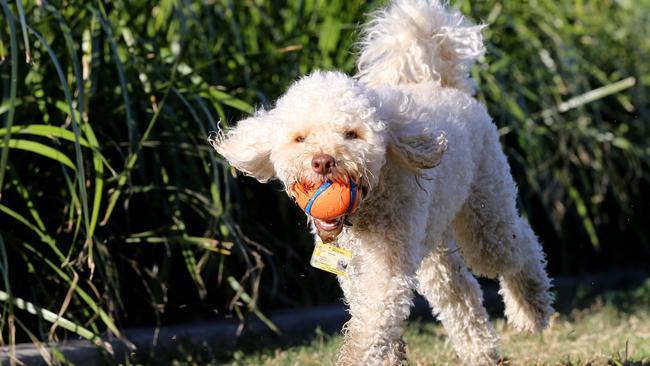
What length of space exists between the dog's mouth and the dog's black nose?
0.26 metres

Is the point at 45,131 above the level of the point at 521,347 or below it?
above

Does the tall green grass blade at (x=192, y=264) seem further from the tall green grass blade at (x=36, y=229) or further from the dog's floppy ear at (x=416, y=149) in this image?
the dog's floppy ear at (x=416, y=149)

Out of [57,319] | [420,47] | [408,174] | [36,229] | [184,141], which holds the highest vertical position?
[420,47]

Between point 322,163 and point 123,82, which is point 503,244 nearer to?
point 322,163

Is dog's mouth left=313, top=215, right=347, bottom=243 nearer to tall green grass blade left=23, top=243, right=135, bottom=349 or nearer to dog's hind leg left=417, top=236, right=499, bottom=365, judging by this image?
dog's hind leg left=417, top=236, right=499, bottom=365

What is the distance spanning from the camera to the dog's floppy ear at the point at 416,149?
13.6 ft

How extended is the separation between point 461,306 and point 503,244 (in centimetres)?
39

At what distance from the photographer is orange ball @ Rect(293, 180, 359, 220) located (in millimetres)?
3914

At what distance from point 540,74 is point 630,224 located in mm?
2530

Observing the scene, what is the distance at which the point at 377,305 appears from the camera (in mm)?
4145

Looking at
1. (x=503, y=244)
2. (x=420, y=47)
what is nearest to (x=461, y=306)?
(x=503, y=244)

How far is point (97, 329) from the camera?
559 centimetres

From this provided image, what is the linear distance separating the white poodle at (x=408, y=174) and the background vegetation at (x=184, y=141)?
94 cm

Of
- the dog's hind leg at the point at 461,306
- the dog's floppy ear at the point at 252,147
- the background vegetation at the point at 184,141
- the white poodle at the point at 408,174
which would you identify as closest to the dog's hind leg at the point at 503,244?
the white poodle at the point at 408,174
